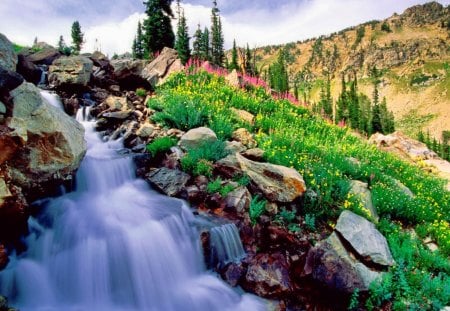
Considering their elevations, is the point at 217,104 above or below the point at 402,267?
above

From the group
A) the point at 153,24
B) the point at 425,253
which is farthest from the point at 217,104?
the point at 153,24

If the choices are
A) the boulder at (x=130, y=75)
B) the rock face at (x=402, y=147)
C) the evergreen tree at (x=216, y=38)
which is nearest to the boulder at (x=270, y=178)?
the boulder at (x=130, y=75)

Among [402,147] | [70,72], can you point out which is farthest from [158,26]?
[402,147]

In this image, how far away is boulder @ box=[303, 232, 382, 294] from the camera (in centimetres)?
551

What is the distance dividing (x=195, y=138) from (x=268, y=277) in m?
3.87

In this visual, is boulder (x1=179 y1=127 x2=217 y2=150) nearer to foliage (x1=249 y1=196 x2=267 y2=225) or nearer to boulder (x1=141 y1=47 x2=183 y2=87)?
foliage (x1=249 y1=196 x2=267 y2=225)

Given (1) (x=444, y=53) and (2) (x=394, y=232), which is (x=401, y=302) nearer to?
(2) (x=394, y=232)

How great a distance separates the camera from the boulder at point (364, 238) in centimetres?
588

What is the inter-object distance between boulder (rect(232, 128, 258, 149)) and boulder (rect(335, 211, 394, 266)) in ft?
10.5

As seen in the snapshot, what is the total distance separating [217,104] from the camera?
1120 centimetres

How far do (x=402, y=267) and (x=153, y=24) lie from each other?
25.5 meters

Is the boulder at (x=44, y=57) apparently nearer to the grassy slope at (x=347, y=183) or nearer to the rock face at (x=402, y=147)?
the grassy slope at (x=347, y=183)

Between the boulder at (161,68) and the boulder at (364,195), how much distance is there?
8891 millimetres

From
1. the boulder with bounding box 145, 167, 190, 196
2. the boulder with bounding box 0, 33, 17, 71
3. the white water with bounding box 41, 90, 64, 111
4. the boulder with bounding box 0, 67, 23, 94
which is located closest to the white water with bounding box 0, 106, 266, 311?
the boulder with bounding box 145, 167, 190, 196
